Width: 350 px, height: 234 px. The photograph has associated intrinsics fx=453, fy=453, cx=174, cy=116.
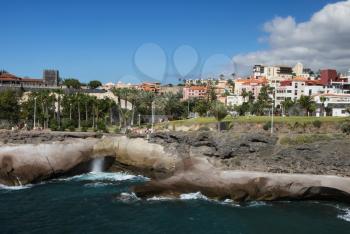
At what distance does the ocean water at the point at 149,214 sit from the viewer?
38.4m

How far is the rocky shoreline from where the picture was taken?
160 feet

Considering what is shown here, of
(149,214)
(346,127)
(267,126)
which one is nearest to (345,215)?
(149,214)

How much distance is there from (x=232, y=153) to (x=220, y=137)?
2.98 meters

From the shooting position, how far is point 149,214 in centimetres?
4269

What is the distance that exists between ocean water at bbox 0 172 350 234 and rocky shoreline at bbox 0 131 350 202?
170cm

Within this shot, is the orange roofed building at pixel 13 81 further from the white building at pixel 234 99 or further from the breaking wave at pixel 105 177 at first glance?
the breaking wave at pixel 105 177

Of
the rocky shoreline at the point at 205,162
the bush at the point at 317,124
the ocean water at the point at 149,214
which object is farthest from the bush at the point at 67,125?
the bush at the point at 317,124

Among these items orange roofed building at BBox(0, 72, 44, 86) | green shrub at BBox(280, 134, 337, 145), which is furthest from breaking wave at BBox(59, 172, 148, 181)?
orange roofed building at BBox(0, 72, 44, 86)

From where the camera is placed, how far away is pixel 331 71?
508ft

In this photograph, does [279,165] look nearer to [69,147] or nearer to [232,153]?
[232,153]

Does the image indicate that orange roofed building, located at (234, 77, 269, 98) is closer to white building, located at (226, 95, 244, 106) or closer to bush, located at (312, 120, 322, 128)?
white building, located at (226, 95, 244, 106)

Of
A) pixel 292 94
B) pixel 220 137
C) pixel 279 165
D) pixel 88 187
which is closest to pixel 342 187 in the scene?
pixel 279 165

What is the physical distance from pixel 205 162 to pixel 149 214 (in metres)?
14.4

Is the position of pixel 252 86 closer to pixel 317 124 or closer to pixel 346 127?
pixel 317 124
